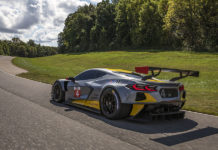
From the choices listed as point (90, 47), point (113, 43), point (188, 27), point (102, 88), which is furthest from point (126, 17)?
point (102, 88)

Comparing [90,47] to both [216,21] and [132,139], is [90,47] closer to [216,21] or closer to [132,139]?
[216,21]

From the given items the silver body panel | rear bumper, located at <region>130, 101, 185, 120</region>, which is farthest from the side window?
rear bumper, located at <region>130, 101, 185, 120</region>

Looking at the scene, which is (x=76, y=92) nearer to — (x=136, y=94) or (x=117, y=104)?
(x=117, y=104)

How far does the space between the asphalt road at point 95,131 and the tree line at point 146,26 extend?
36468 mm

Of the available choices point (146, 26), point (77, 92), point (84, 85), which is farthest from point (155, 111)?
point (146, 26)

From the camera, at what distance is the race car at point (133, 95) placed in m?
5.50

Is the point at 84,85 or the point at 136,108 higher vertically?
the point at 84,85

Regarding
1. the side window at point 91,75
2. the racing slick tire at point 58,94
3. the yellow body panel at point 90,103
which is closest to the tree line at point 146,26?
the racing slick tire at point 58,94

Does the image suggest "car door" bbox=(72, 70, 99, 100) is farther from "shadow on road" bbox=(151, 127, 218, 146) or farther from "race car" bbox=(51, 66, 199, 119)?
"shadow on road" bbox=(151, 127, 218, 146)

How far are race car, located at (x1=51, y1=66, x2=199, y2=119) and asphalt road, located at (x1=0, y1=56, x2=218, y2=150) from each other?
0.25 metres

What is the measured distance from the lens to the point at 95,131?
15.9ft

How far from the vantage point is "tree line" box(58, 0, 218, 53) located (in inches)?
1583

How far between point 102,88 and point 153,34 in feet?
165

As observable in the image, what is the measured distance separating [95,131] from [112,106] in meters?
1.22
